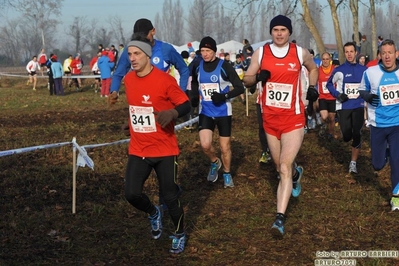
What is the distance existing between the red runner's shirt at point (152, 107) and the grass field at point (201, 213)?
3.61ft

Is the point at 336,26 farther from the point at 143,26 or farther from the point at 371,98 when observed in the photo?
the point at 143,26

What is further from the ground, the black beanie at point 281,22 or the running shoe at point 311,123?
the black beanie at point 281,22

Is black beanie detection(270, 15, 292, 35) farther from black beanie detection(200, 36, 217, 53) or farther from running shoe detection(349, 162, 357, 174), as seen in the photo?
running shoe detection(349, 162, 357, 174)

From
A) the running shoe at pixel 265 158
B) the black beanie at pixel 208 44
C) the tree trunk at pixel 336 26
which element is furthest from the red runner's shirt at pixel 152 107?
the tree trunk at pixel 336 26

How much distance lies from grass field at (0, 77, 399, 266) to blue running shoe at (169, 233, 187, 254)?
0.08 metres

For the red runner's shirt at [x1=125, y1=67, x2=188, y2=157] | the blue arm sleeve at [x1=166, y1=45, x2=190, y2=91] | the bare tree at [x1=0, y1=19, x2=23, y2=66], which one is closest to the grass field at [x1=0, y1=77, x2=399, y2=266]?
the red runner's shirt at [x1=125, y1=67, x2=188, y2=157]

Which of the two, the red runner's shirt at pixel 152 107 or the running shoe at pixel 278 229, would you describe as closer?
the red runner's shirt at pixel 152 107

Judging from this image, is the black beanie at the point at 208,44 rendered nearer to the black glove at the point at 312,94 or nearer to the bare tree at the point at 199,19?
the black glove at the point at 312,94

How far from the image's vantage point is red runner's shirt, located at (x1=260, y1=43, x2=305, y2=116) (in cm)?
675

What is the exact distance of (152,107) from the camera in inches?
230

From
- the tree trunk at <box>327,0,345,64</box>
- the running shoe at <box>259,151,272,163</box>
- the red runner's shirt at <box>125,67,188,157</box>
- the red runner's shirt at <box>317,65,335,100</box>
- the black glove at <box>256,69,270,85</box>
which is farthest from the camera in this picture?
the tree trunk at <box>327,0,345,64</box>

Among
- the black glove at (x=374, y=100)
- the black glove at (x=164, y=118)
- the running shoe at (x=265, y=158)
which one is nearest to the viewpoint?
the black glove at (x=164, y=118)

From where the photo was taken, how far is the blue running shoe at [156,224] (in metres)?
6.33

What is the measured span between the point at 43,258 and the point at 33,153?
19.0 feet
